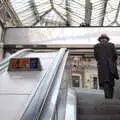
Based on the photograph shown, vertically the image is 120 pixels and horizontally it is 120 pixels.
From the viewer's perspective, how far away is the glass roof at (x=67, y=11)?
17.3 m

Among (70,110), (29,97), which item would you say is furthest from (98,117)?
(29,97)

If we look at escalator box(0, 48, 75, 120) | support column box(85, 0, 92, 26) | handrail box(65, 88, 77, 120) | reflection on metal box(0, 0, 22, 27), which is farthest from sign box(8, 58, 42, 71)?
support column box(85, 0, 92, 26)

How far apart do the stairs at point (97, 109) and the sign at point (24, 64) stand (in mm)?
1071

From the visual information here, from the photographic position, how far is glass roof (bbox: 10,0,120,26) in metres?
17.3

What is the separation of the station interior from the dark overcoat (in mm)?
376

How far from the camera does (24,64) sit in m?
4.13

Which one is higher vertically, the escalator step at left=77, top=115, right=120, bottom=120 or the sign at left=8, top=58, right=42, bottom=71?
the sign at left=8, top=58, right=42, bottom=71

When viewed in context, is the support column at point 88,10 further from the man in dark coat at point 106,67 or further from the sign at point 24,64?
the sign at point 24,64

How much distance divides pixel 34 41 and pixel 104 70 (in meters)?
6.24

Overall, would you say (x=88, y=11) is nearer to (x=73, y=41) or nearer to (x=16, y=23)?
(x=16, y=23)

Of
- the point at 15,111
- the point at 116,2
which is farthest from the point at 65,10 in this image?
the point at 15,111

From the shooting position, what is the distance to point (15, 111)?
2.32 m

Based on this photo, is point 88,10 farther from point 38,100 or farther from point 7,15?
→ point 38,100

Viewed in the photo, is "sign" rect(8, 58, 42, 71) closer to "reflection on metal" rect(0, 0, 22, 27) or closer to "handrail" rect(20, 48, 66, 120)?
"handrail" rect(20, 48, 66, 120)
